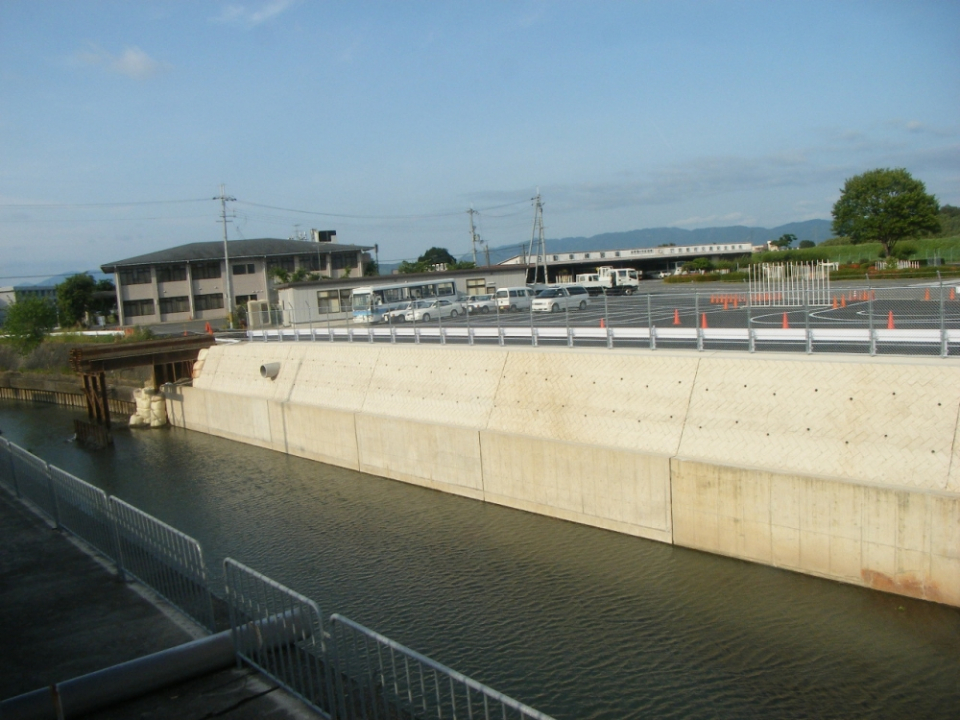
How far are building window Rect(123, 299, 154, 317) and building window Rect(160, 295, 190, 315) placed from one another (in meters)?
1.06

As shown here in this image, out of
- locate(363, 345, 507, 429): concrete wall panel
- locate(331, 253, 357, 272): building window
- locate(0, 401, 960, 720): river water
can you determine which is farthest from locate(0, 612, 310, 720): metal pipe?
locate(331, 253, 357, 272): building window

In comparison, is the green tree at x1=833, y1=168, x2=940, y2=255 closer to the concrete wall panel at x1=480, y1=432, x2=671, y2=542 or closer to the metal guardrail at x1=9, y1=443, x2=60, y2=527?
the concrete wall panel at x1=480, y1=432, x2=671, y2=542

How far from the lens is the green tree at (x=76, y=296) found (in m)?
78.1

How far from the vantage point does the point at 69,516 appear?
533 inches

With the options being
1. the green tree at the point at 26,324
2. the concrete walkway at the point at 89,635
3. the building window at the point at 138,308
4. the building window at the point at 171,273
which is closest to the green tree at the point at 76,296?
the building window at the point at 138,308

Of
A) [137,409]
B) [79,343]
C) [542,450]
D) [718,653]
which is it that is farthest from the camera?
[79,343]

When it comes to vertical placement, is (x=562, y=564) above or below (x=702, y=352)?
below

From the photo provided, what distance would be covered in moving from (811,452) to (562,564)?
518 centimetres

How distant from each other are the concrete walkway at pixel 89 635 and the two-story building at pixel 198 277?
5887cm

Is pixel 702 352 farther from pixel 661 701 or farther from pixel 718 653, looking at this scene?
pixel 661 701

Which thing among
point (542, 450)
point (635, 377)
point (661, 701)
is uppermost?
point (635, 377)

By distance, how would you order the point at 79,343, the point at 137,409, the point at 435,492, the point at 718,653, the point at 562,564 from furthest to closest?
the point at 79,343, the point at 137,409, the point at 435,492, the point at 562,564, the point at 718,653

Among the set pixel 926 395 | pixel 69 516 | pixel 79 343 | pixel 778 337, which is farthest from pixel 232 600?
pixel 79 343

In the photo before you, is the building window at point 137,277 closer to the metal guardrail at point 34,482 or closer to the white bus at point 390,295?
the white bus at point 390,295
